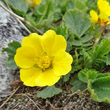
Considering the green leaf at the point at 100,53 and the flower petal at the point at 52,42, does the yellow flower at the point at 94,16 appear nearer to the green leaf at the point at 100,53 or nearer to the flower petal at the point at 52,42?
the green leaf at the point at 100,53

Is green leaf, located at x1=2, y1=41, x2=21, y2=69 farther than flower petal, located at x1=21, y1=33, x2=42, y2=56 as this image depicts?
Yes

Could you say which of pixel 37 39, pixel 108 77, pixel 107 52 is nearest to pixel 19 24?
pixel 37 39

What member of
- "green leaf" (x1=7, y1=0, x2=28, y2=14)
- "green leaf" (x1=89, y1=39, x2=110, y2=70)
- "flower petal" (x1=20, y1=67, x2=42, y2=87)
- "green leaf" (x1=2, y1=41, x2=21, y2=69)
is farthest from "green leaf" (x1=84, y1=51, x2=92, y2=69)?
"green leaf" (x1=7, y1=0, x2=28, y2=14)

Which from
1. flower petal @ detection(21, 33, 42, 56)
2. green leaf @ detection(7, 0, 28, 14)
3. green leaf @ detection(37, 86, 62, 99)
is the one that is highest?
green leaf @ detection(7, 0, 28, 14)

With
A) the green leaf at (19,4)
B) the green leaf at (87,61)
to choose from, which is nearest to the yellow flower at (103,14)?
the green leaf at (87,61)

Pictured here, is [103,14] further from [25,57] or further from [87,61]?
[25,57]

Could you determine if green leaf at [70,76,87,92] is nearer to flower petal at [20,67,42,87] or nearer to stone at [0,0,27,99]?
flower petal at [20,67,42,87]

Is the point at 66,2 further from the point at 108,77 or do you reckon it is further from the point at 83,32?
the point at 108,77

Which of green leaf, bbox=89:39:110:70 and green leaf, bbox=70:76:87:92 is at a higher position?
green leaf, bbox=89:39:110:70
